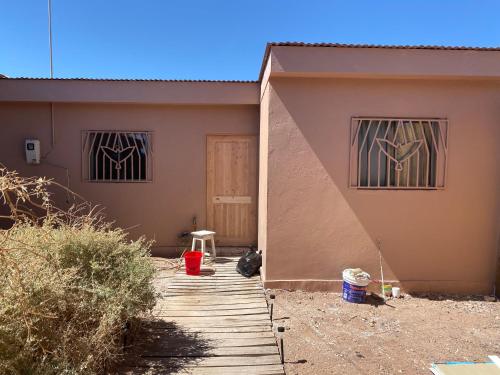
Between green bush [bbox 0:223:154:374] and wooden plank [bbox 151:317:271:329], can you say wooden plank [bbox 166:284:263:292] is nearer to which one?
wooden plank [bbox 151:317:271:329]

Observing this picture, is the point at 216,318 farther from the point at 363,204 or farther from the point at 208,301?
the point at 363,204

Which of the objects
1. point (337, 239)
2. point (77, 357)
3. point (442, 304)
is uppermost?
point (337, 239)

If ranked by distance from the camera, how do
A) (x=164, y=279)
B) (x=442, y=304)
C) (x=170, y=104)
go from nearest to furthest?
(x=442, y=304)
(x=164, y=279)
(x=170, y=104)

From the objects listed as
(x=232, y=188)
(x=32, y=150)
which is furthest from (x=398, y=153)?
(x=32, y=150)

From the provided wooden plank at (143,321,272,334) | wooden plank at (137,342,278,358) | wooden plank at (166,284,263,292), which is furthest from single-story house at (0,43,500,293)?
wooden plank at (137,342,278,358)

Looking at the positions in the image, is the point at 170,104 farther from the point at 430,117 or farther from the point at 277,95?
the point at 430,117

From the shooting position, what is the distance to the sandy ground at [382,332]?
3.23m

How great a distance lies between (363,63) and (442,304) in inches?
142

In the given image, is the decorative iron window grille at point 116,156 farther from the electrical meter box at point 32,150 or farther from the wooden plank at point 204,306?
the wooden plank at point 204,306

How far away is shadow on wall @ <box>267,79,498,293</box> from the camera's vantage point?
194 inches

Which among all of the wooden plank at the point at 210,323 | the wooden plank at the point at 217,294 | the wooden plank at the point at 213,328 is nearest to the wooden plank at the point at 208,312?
the wooden plank at the point at 210,323

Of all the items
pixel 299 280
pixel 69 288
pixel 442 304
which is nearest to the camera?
pixel 69 288

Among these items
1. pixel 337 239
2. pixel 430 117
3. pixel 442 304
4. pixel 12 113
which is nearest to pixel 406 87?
pixel 430 117

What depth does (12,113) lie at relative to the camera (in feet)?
21.5
